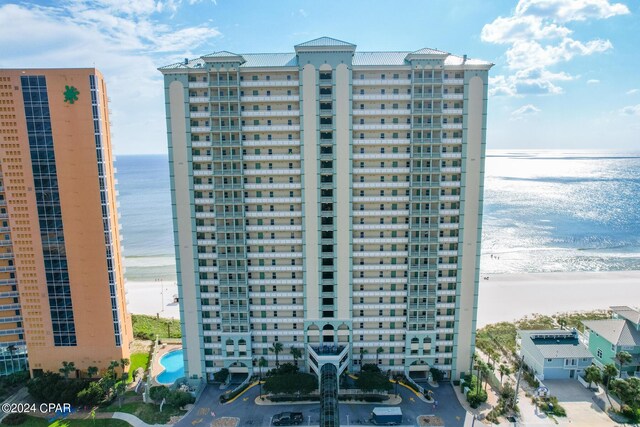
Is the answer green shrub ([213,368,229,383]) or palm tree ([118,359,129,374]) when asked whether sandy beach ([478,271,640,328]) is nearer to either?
green shrub ([213,368,229,383])

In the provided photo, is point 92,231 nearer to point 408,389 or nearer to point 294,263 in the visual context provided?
Answer: point 294,263

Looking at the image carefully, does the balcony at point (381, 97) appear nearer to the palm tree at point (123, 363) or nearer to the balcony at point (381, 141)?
the balcony at point (381, 141)

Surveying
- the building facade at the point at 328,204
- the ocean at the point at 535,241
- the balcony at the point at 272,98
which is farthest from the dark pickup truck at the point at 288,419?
the ocean at the point at 535,241

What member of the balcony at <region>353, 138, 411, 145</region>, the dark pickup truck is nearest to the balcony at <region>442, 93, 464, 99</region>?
the balcony at <region>353, 138, 411, 145</region>

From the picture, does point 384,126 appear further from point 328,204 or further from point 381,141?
point 328,204

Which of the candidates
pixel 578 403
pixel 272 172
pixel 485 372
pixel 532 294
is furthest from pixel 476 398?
pixel 532 294

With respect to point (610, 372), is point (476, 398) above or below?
below

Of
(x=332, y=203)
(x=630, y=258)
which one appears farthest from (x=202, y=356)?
(x=630, y=258)
